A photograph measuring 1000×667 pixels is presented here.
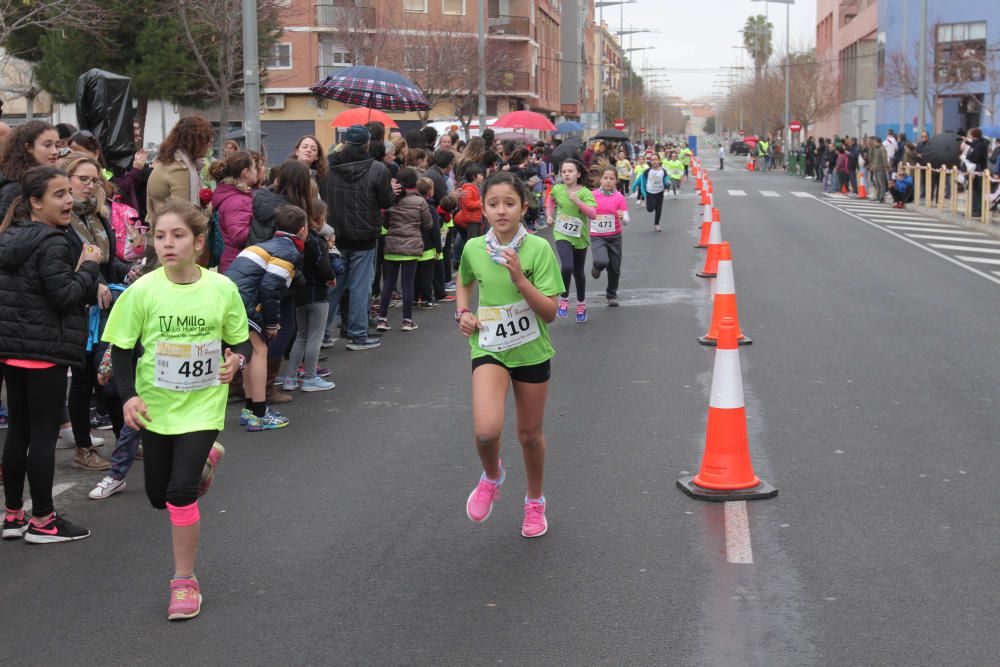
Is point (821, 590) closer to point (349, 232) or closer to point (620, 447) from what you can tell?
point (620, 447)

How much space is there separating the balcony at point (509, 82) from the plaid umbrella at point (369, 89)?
44.0 metres

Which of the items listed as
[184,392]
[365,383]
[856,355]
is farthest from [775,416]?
[184,392]

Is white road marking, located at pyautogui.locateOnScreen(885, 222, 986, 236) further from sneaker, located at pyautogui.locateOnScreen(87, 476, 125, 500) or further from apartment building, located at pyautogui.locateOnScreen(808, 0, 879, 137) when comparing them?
apartment building, located at pyautogui.locateOnScreen(808, 0, 879, 137)

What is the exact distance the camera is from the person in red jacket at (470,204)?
50.7 ft

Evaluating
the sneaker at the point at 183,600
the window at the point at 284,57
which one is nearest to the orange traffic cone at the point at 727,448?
the sneaker at the point at 183,600

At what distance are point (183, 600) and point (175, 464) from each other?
535 millimetres

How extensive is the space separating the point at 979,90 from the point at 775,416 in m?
48.9

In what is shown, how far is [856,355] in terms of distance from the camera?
35.0 ft

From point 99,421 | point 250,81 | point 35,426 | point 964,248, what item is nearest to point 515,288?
point 35,426

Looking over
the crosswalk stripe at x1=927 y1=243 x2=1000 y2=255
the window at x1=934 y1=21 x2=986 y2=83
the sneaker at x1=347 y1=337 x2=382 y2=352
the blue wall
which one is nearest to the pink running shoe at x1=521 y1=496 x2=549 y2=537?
the sneaker at x1=347 y1=337 x2=382 y2=352

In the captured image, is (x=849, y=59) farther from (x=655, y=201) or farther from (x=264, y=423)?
(x=264, y=423)

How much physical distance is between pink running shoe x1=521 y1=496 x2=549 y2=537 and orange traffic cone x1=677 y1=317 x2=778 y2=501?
38.8 inches

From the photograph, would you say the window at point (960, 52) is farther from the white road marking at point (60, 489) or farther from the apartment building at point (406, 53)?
the white road marking at point (60, 489)

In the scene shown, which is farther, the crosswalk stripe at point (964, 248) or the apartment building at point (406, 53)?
the apartment building at point (406, 53)
